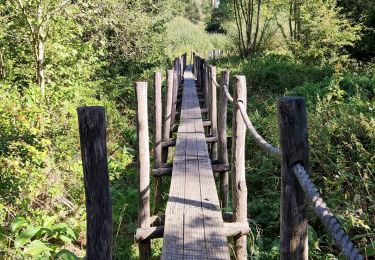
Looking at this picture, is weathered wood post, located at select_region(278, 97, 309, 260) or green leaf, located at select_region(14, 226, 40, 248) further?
green leaf, located at select_region(14, 226, 40, 248)

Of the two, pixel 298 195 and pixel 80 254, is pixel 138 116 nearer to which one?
pixel 80 254

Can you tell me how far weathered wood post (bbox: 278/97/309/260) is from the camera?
1.48m

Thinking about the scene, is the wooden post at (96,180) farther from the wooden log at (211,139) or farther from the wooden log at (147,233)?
the wooden log at (211,139)

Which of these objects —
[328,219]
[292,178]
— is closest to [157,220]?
[292,178]

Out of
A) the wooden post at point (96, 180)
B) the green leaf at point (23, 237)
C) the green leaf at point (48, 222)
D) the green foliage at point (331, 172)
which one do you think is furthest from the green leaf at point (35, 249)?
the wooden post at point (96, 180)

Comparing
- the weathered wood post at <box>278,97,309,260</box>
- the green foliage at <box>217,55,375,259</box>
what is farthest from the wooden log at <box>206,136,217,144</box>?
the weathered wood post at <box>278,97,309,260</box>

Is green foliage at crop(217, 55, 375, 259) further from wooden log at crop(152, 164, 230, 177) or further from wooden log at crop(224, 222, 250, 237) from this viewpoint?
wooden log at crop(152, 164, 230, 177)

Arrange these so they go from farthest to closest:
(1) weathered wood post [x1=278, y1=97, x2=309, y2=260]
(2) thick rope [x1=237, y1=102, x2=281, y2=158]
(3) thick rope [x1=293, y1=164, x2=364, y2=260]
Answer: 1. (2) thick rope [x1=237, y1=102, x2=281, y2=158]
2. (1) weathered wood post [x1=278, y1=97, x2=309, y2=260]
3. (3) thick rope [x1=293, y1=164, x2=364, y2=260]

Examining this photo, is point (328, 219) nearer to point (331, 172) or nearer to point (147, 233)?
point (147, 233)

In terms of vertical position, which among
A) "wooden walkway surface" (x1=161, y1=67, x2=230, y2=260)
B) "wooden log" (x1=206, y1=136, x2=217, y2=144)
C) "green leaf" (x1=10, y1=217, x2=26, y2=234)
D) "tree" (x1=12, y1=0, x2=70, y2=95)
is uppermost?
"tree" (x1=12, y1=0, x2=70, y2=95)

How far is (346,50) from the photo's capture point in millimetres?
14016

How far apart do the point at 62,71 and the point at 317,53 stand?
879 centimetres

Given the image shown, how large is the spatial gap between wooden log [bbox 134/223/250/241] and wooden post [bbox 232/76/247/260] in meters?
0.09

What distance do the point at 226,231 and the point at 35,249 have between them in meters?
1.84
